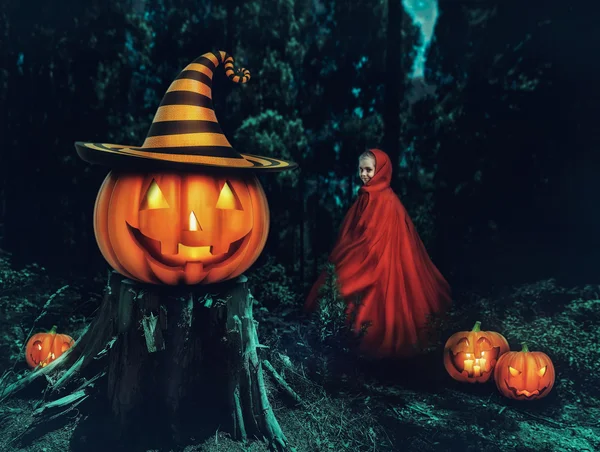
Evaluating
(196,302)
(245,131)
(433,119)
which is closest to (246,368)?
(196,302)

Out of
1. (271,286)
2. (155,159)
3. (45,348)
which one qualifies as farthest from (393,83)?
(45,348)

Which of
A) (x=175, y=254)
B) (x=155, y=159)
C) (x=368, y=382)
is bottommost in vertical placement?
(x=368, y=382)

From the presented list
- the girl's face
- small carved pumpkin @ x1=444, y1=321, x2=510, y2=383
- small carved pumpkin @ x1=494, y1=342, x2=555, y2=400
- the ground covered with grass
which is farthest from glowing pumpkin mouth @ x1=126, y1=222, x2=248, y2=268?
small carved pumpkin @ x1=494, y1=342, x2=555, y2=400

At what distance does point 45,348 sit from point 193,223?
1.83 meters

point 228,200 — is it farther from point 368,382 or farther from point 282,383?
point 368,382

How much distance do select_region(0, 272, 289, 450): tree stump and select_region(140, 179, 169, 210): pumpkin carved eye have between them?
553 millimetres

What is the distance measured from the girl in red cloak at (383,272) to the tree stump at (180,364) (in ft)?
4.12

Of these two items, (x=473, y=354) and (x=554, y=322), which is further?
(x=554, y=322)

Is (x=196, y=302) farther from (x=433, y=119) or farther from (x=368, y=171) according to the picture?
(x=433, y=119)

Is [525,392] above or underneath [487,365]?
underneath

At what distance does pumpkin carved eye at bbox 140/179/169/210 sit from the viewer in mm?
3414

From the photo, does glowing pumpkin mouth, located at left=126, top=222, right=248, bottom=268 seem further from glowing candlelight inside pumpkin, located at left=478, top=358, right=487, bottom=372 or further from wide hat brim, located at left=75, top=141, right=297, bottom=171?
glowing candlelight inside pumpkin, located at left=478, top=358, right=487, bottom=372

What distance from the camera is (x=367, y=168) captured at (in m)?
4.68

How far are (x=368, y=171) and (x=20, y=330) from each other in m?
3.33
